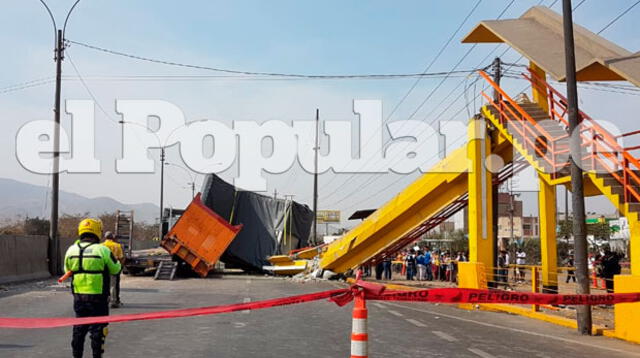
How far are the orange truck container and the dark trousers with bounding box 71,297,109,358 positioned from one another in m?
18.3

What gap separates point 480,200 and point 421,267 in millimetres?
13475

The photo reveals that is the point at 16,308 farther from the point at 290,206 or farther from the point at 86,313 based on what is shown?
the point at 290,206

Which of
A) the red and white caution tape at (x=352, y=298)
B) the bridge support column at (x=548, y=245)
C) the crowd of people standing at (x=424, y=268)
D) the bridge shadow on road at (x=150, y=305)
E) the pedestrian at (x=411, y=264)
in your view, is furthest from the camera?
the pedestrian at (x=411, y=264)

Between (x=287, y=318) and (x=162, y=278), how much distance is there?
1488 cm

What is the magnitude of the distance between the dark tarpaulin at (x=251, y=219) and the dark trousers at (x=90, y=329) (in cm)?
2094

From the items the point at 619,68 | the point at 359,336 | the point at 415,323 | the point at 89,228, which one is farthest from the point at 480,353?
the point at 619,68

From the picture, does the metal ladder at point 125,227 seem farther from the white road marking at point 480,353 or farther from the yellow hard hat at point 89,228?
the white road marking at point 480,353

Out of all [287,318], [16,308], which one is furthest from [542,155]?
[16,308]

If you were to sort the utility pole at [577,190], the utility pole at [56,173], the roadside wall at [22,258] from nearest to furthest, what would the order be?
1. the utility pole at [577,190]
2. the roadside wall at [22,258]
3. the utility pole at [56,173]

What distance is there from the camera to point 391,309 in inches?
587

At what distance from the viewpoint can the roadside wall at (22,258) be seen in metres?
21.4

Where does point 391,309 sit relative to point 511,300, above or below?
below

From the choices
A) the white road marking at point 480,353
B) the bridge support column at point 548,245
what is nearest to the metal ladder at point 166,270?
the bridge support column at point 548,245

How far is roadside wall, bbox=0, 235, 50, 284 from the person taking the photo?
21.4 metres
